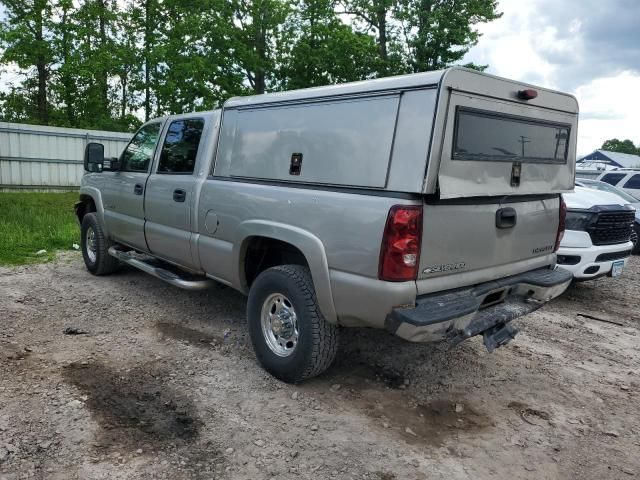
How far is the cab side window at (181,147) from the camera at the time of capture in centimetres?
471

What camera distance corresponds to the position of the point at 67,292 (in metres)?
5.88

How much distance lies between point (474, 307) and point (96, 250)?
16.6 ft

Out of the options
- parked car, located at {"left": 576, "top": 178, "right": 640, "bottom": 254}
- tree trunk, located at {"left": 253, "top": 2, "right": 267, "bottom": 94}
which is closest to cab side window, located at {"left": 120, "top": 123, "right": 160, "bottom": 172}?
parked car, located at {"left": 576, "top": 178, "right": 640, "bottom": 254}

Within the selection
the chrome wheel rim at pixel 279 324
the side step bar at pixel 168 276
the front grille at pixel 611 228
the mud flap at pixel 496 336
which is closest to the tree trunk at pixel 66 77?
the side step bar at pixel 168 276

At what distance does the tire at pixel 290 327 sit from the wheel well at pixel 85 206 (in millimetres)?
3886

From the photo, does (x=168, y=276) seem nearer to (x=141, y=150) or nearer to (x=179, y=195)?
(x=179, y=195)

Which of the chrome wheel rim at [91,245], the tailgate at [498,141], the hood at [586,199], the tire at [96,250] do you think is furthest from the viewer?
the chrome wheel rim at [91,245]

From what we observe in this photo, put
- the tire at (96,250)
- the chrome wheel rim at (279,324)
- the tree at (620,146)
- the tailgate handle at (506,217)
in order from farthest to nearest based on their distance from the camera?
the tree at (620,146)
the tire at (96,250)
the chrome wheel rim at (279,324)
the tailgate handle at (506,217)

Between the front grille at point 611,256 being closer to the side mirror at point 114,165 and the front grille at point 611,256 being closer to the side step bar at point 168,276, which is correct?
the side step bar at point 168,276

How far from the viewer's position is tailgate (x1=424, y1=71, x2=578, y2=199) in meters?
2.95

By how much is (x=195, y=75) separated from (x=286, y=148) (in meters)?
18.4

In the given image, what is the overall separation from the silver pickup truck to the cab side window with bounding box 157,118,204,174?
4cm

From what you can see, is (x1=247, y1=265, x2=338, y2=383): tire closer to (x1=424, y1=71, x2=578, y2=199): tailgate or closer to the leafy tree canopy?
(x1=424, y1=71, x2=578, y2=199): tailgate

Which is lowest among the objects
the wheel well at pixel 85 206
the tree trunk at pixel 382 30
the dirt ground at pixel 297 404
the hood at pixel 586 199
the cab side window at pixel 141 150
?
the dirt ground at pixel 297 404
